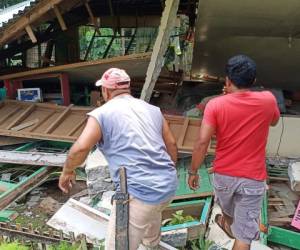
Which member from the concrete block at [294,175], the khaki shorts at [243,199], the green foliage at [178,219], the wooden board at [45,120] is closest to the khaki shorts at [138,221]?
the khaki shorts at [243,199]

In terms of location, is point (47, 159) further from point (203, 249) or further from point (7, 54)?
point (7, 54)

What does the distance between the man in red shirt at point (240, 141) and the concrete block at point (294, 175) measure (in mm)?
1799

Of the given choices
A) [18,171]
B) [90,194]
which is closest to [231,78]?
[90,194]

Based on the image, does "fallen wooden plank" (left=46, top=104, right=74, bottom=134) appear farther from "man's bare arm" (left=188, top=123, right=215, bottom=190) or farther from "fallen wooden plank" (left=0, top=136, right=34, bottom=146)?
"man's bare arm" (left=188, top=123, right=215, bottom=190)

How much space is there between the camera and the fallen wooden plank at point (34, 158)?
5.10 metres

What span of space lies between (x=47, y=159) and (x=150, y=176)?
2.91m

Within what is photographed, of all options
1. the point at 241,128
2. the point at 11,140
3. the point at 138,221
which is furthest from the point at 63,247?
the point at 11,140

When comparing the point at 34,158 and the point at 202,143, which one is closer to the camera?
the point at 202,143

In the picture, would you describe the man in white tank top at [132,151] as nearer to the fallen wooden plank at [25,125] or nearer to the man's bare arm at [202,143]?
the man's bare arm at [202,143]

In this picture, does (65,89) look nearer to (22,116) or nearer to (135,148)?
Answer: (22,116)

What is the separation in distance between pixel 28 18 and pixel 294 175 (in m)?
4.39

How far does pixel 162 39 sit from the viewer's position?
16.6 ft

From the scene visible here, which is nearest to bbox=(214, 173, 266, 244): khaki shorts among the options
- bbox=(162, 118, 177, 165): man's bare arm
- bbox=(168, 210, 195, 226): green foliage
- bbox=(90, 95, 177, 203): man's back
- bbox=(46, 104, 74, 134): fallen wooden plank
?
bbox=(162, 118, 177, 165): man's bare arm

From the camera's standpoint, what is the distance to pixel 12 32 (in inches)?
238
